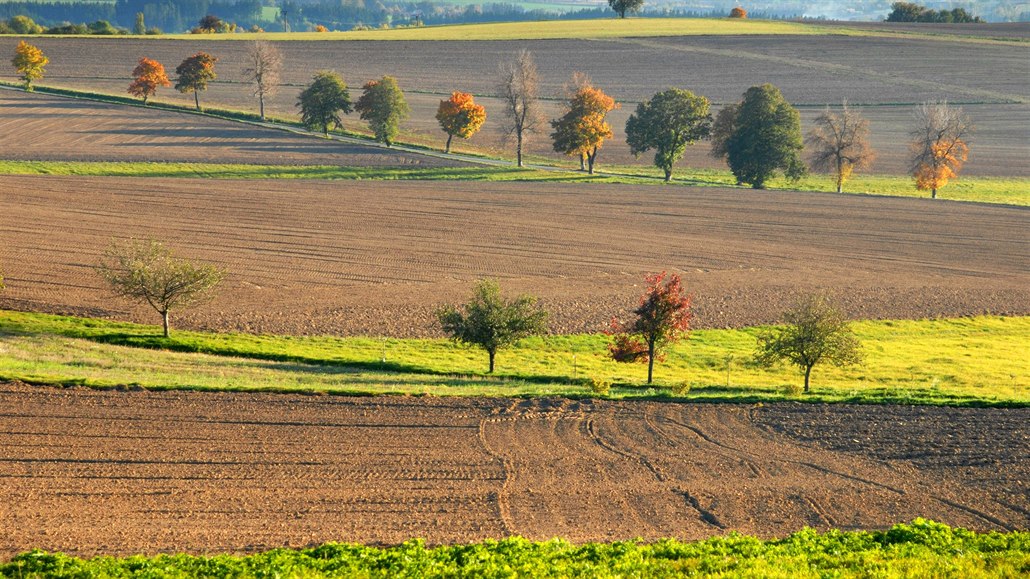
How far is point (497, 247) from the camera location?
63.0 meters

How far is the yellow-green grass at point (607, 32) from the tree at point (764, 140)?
7645cm

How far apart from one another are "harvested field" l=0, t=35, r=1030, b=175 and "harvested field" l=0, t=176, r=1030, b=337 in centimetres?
3133

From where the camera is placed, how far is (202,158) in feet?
294

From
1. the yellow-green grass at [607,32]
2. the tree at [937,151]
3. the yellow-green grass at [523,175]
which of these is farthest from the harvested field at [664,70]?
the tree at [937,151]

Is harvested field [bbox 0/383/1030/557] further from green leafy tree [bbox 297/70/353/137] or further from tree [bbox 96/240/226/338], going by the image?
green leafy tree [bbox 297/70/353/137]

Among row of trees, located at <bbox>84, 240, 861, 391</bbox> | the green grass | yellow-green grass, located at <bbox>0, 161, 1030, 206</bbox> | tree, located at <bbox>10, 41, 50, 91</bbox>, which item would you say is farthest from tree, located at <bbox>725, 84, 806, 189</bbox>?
tree, located at <bbox>10, 41, 50, 91</bbox>

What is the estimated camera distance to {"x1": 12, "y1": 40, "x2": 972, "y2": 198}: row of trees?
90.1 m

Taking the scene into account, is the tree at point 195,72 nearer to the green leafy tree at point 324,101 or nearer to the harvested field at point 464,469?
the green leafy tree at point 324,101

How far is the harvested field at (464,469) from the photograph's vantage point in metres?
22.8

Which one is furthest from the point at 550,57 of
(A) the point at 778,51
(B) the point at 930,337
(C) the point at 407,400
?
(C) the point at 407,400

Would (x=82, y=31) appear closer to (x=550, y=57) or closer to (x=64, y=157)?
(x=550, y=57)

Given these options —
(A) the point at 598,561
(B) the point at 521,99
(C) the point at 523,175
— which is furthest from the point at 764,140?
(A) the point at 598,561

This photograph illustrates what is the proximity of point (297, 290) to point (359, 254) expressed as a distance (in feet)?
28.5

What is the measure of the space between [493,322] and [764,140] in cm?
5625
